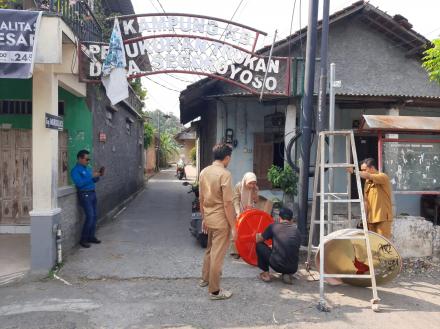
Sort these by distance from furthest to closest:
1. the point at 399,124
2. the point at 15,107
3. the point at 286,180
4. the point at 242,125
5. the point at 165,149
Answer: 1. the point at 165,149
2. the point at 242,125
3. the point at 286,180
4. the point at 15,107
5. the point at 399,124

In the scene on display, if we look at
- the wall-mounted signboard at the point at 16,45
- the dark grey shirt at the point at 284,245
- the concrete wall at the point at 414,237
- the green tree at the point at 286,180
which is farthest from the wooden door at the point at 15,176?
the concrete wall at the point at 414,237

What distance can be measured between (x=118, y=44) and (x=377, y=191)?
4.70 meters

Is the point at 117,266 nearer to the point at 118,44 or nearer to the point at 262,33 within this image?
the point at 118,44

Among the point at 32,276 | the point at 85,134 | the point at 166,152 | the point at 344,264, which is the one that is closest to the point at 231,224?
the point at 344,264

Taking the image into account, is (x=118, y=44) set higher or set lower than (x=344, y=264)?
higher

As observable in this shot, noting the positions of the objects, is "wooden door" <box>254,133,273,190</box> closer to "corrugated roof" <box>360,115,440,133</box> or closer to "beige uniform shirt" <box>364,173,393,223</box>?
"corrugated roof" <box>360,115,440,133</box>

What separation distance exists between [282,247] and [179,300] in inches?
58.2

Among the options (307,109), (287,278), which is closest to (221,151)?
Result: (287,278)

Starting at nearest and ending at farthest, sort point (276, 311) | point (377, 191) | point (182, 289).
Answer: point (276, 311), point (182, 289), point (377, 191)

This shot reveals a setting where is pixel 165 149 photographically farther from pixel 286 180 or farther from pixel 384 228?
Answer: pixel 384 228

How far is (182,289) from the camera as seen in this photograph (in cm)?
501

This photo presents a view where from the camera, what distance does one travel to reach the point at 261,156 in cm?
1030

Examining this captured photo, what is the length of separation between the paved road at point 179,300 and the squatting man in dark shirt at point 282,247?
291 mm

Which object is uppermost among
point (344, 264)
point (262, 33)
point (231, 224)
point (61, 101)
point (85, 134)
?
point (262, 33)
